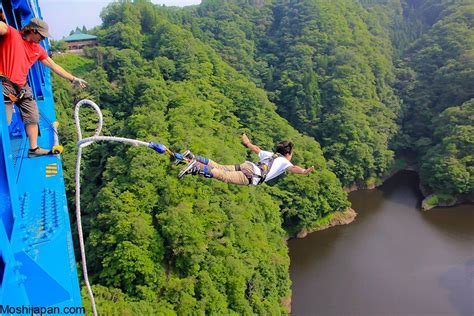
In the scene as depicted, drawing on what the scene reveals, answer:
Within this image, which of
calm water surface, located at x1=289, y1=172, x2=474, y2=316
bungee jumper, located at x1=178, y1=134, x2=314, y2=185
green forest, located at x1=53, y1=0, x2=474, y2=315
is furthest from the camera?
calm water surface, located at x1=289, y1=172, x2=474, y2=316

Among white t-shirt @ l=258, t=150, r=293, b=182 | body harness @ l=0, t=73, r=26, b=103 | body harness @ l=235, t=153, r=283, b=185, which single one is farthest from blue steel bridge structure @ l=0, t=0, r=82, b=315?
white t-shirt @ l=258, t=150, r=293, b=182

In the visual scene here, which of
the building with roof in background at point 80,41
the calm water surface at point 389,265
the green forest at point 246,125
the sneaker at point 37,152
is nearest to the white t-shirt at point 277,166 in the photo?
the sneaker at point 37,152

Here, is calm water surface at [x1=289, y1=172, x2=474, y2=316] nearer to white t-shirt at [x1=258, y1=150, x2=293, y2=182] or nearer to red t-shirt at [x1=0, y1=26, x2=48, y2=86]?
white t-shirt at [x1=258, y1=150, x2=293, y2=182]

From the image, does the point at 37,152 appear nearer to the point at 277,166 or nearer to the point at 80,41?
the point at 277,166

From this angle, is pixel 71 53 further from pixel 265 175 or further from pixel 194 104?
pixel 265 175

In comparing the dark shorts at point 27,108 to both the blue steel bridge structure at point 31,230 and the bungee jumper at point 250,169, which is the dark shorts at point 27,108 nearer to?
the blue steel bridge structure at point 31,230

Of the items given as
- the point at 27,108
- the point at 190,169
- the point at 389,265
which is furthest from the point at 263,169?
the point at 389,265
